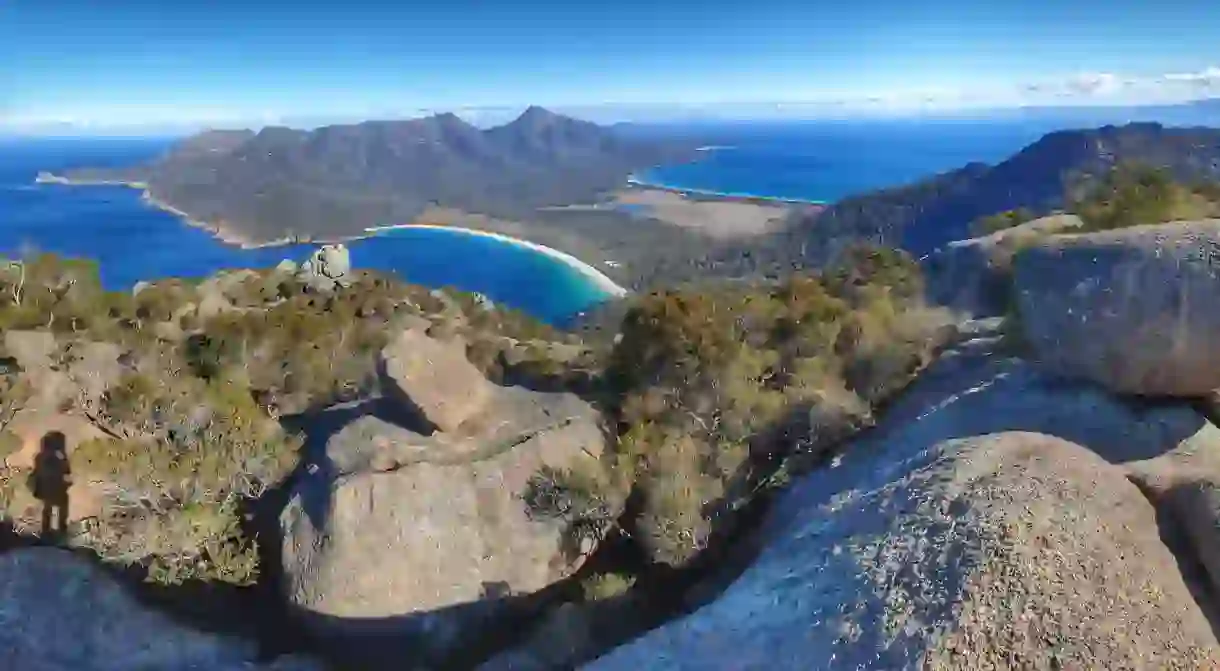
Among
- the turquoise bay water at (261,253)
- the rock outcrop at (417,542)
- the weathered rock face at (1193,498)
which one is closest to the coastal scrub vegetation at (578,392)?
the rock outcrop at (417,542)

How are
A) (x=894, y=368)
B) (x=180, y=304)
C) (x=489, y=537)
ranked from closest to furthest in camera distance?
(x=489, y=537)
(x=894, y=368)
(x=180, y=304)

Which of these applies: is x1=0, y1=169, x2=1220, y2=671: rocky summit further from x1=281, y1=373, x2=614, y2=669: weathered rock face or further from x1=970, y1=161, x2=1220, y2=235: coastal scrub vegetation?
x1=970, y1=161, x2=1220, y2=235: coastal scrub vegetation

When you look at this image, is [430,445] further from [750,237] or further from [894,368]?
[750,237]

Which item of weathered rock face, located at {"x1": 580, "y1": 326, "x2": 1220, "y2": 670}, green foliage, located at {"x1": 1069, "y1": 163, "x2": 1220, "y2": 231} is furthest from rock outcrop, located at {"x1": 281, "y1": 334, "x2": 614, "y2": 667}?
green foliage, located at {"x1": 1069, "y1": 163, "x2": 1220, "y2": 231}

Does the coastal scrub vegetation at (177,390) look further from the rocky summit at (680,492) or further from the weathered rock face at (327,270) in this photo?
the weathered rock face at (327,270)

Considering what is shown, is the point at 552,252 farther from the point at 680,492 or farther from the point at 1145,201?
the point at 680,492

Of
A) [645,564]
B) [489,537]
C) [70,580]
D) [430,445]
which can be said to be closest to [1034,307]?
[645,564]
